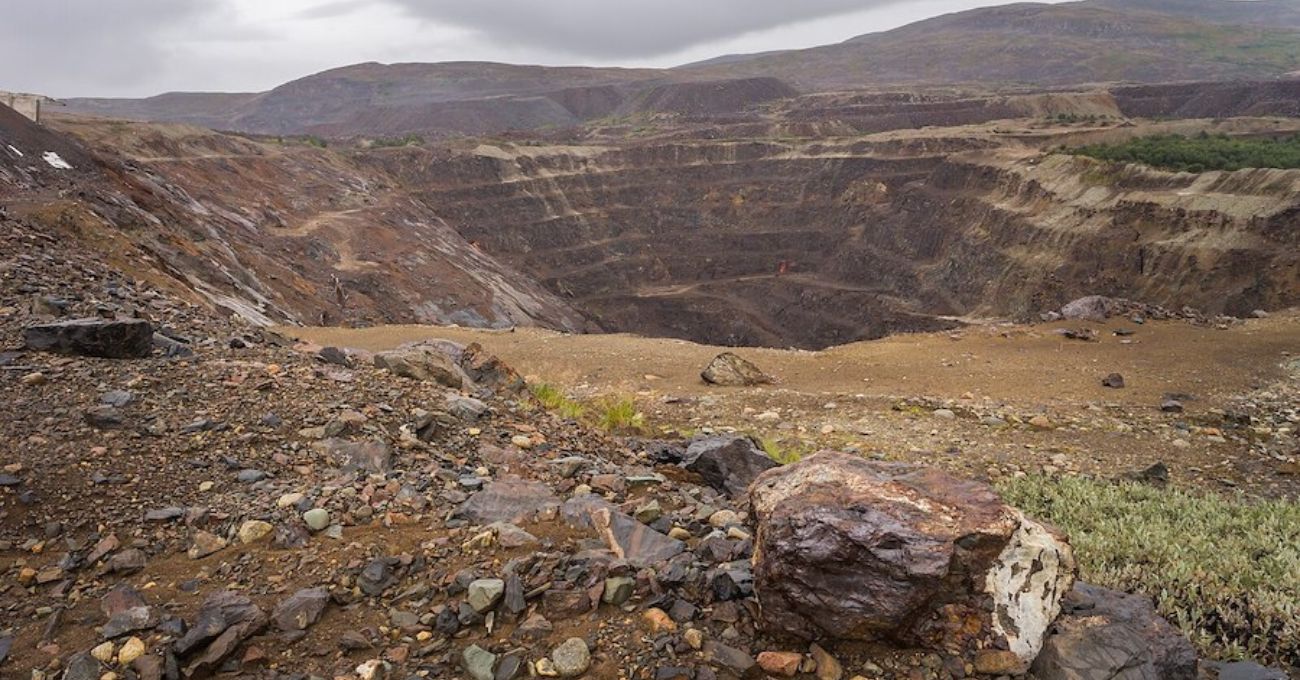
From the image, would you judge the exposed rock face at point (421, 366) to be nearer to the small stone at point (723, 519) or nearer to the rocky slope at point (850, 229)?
the small stone at point (723, 519)

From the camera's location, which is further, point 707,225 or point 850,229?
point 707,225

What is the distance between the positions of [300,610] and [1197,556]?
246 inches

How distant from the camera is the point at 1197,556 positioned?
18.5ft

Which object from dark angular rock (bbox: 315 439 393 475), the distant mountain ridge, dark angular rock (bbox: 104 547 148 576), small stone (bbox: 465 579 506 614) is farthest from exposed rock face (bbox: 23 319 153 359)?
the distant mountain ridge

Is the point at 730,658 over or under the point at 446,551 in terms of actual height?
under

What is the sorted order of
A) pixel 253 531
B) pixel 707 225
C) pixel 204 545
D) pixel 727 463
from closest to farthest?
pixel 204 545 < pixel 253 531 < pixel 727 463 < pixel 707 225

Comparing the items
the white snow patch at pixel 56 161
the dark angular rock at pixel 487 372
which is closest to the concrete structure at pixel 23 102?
the white snow patch at pixel 56 161

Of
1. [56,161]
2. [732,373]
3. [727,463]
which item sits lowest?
[732,373]

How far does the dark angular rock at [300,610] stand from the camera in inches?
141

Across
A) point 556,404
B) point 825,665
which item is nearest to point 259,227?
point 556,404

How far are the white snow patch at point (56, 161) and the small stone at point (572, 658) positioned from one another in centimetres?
→ 2835

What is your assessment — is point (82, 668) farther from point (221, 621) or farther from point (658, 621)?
point (658, 621)

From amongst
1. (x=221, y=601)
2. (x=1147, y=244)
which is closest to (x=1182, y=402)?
(x=221, y=601)

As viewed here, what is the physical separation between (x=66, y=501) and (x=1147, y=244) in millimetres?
36854
